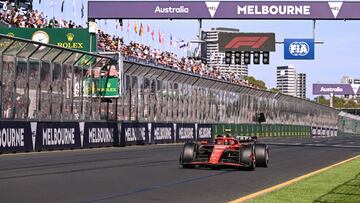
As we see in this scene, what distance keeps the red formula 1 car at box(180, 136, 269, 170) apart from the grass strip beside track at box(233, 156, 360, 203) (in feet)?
5.21

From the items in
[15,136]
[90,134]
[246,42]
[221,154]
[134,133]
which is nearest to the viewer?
[221,154]

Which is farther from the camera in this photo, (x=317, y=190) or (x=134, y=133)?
(x=134, y=133)

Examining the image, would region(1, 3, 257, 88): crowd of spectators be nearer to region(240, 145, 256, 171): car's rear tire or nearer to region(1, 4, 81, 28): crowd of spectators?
region(1, 4, 81, 28): crowd of spectators

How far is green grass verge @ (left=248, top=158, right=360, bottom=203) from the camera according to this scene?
1079 centimetres

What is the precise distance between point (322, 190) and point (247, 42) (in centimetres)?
2637

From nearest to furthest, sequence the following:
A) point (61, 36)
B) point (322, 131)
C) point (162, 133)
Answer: point (61, 36), point (162, 133), point (322, 131)

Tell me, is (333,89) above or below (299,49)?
above

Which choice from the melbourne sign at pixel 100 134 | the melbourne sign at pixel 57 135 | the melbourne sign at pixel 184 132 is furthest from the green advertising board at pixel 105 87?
the melbourne sign at pixel 184 132

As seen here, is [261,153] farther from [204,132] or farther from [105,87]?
[204,132]

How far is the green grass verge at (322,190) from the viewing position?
10789mm

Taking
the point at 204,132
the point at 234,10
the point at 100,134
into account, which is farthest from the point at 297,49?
the point at 100,134

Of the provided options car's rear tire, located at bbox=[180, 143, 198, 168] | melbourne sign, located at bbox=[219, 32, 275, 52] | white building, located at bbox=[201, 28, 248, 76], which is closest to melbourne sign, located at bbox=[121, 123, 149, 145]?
white building, located at bbox=[201, 28, 248, 76]

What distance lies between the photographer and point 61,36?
37.8m

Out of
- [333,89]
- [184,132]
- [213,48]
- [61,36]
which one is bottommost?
[184,132]
